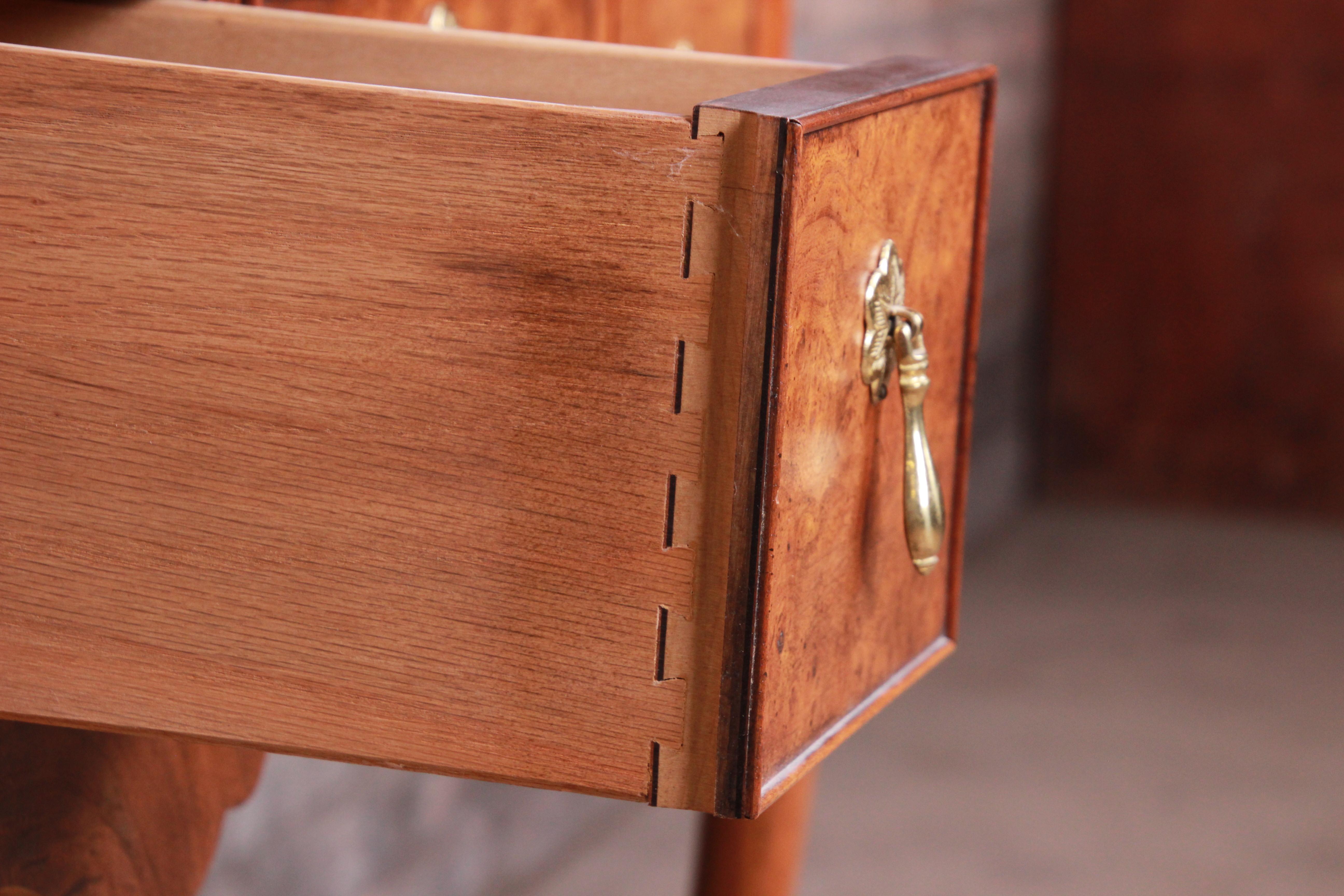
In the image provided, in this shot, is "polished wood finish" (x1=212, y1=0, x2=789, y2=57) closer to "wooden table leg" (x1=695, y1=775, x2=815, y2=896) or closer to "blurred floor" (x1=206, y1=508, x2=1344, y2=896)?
"wooden table leg" (x1=695, y1=775, x2=815, y2=896)

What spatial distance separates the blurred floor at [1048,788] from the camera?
1730mm

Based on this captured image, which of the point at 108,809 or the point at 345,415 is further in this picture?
the point at 108,809

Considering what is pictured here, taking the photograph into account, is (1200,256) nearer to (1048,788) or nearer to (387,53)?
(1048,788)

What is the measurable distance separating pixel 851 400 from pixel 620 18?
26.6 inches

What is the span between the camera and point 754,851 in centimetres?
123

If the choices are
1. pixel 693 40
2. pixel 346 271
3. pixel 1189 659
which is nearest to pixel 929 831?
pixel 1189 659

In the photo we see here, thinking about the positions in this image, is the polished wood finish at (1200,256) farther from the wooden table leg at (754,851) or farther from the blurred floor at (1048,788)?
the wooden table leg at (754,851)

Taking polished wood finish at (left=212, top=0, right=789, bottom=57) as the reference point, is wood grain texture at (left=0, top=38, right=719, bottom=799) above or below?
below

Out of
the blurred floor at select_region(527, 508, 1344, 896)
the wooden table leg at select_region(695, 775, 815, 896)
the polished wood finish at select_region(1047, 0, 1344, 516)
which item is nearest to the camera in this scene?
the wooden table leg at select_region(695, 775, 815, 896)

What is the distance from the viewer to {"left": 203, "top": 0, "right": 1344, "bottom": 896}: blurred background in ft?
5.59

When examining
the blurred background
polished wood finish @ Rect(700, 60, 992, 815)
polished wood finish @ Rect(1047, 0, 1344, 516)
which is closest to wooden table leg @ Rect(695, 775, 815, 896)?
the blurred background

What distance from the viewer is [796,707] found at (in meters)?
0.55

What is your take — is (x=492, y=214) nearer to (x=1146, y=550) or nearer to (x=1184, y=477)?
(x=1146, y=550)

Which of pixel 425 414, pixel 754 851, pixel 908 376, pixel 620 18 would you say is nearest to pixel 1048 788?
pixel 754 851
